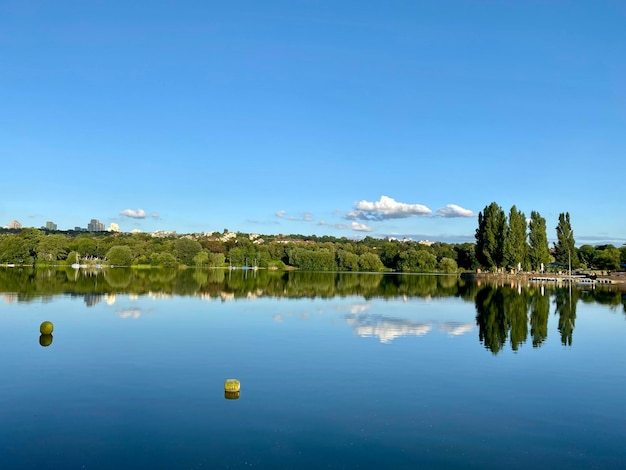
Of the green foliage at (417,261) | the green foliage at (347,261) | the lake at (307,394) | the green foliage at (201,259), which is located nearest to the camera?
the lake at (307,394)

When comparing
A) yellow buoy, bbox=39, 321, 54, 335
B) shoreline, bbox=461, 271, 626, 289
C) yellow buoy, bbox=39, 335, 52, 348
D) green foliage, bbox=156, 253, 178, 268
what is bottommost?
yellow buoy, bbox=39, 335, 52, 348

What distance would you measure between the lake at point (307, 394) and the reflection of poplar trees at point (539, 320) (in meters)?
0.34

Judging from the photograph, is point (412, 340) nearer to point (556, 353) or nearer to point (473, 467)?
point (556, 353)

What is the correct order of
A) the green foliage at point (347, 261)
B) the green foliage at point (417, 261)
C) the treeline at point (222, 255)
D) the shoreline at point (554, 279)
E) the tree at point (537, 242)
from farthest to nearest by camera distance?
the green foliage at point (347, 261) → the green foliage at point (417, 261) → the treeline at point (222, 255) → the tree at point (537, 242) → the shoreline at point (554, 279)

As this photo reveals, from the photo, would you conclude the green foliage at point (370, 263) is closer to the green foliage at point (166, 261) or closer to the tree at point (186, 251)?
the tree at point (186, 251)

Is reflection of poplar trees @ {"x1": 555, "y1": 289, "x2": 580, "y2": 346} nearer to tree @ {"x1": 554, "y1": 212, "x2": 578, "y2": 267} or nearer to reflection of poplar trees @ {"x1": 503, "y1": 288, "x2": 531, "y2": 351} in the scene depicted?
reflection of poplar trees @ {"x1": 503, "y1": 288, "x2": 531, "y2": 351}

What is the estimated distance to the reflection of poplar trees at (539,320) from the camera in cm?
2428

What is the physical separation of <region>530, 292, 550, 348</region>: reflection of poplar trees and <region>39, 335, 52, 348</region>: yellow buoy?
18421mm

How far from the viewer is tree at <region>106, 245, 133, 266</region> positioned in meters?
125

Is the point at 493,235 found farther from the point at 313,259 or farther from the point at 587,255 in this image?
the point at 313,259

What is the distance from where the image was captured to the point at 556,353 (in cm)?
2053

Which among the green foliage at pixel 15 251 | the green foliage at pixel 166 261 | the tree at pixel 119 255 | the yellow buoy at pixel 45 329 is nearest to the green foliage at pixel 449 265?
the green foliage at pixel 166 261

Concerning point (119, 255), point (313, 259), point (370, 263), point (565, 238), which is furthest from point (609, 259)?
point (119, 255)

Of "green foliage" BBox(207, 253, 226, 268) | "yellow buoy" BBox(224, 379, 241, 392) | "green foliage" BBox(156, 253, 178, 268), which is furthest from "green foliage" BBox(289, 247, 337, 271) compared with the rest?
"yellow buoy" BBox(224, 379, 241, 392)
